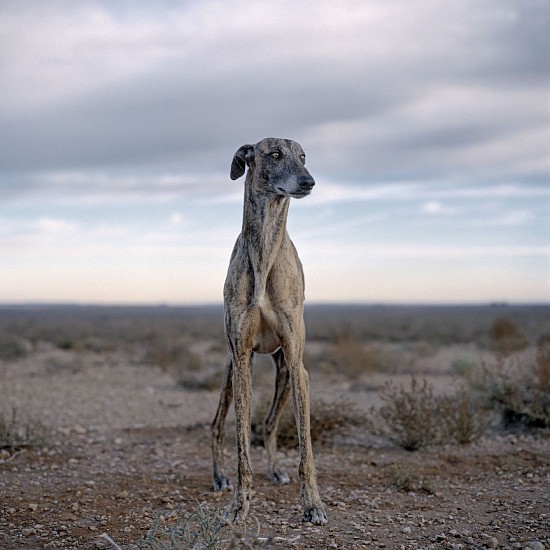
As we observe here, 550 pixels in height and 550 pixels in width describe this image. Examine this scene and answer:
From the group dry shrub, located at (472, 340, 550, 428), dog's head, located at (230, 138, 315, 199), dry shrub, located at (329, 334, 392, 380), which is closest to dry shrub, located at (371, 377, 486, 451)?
dry shrub, located at (472, 340, 550, 428)

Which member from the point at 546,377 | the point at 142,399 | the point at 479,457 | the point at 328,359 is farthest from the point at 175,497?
the point at 328,359

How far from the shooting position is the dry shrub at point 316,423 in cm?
930

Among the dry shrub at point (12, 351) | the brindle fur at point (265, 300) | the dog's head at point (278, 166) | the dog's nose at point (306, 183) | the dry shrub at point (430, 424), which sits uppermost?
the dog's head at point (278, 166)

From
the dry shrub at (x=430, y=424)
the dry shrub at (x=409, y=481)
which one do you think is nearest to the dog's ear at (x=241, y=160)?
the dry shrub at (x=409, y=481)

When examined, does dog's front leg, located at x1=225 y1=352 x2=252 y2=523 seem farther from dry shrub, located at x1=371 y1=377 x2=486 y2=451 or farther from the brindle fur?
dry shrub, located at x1=371 y1=377 x2=486 y2=451

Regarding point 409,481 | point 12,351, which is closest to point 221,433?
A: point 409,481

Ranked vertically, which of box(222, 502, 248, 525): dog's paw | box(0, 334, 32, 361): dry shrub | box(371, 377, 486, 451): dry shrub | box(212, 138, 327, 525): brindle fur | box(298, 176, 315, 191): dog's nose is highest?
box(298, 176, 315, 191): dog's nose

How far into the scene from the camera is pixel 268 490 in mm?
7051

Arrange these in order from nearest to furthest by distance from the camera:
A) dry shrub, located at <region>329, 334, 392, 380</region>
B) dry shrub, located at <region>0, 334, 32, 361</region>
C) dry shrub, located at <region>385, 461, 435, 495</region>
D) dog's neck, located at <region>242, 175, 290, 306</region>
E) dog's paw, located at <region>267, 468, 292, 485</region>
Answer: dog's neck, located at <region>242, 175, 290, 306</region> < dry shrub, located at <region>385, 461, 435, 495</region> < dog's paw, located at <region>267, 468, 292, 485</region> < dry shrub, located at <region>329, 334, 392, 380</region> < dry shrub, located at <region>0, 334, 32, 361</region>

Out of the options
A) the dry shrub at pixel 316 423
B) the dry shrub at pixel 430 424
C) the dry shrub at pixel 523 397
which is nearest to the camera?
the dry shrub at pixel 430 424

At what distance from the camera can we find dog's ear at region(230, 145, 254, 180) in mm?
6141

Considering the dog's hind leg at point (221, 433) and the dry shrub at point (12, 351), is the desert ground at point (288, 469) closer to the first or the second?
the dog's hind leg at point (221, 433)

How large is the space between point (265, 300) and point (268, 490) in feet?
7.39

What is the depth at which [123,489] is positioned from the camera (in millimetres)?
7066
